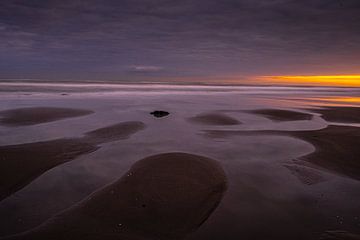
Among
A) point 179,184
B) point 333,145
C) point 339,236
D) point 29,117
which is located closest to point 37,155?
point 179,184

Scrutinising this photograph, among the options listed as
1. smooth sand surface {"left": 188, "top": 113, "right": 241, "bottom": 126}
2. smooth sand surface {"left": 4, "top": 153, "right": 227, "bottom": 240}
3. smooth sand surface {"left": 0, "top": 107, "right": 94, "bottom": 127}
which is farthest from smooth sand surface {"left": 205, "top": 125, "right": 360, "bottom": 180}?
smooth sand surface {"left": 0, "top": 107, "right": 94, "bottom": 127}

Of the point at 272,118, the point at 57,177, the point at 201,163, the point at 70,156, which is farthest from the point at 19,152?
the point at 272,118

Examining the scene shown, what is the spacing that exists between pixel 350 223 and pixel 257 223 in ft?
4.19

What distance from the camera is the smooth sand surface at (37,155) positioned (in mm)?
5199

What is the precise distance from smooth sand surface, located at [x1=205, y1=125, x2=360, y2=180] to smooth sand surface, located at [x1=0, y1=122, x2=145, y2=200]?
3.66 metres

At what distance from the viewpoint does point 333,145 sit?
8.25 metres

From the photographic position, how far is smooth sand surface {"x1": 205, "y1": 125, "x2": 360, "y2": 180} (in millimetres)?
6477

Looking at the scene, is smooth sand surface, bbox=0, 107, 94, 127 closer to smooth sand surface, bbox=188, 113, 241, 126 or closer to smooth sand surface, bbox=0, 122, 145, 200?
smooth sand surface, bbox=0, 122, 145, 200

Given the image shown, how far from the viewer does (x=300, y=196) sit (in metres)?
4.91

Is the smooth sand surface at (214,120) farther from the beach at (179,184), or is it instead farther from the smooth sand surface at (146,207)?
the smooth sand surface at (146,207)

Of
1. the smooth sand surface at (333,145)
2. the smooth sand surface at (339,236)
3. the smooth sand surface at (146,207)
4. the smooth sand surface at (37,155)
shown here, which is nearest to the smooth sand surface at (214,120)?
the smooth sand surface at (333,145)

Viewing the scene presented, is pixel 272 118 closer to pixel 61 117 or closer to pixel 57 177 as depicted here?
pixel 61 117

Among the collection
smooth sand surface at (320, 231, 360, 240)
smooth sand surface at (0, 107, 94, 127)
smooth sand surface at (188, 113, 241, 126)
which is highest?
smooth sand surface at (188, 113, 241, 126)

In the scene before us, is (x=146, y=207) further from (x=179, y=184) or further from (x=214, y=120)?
(x=214, y=120)
